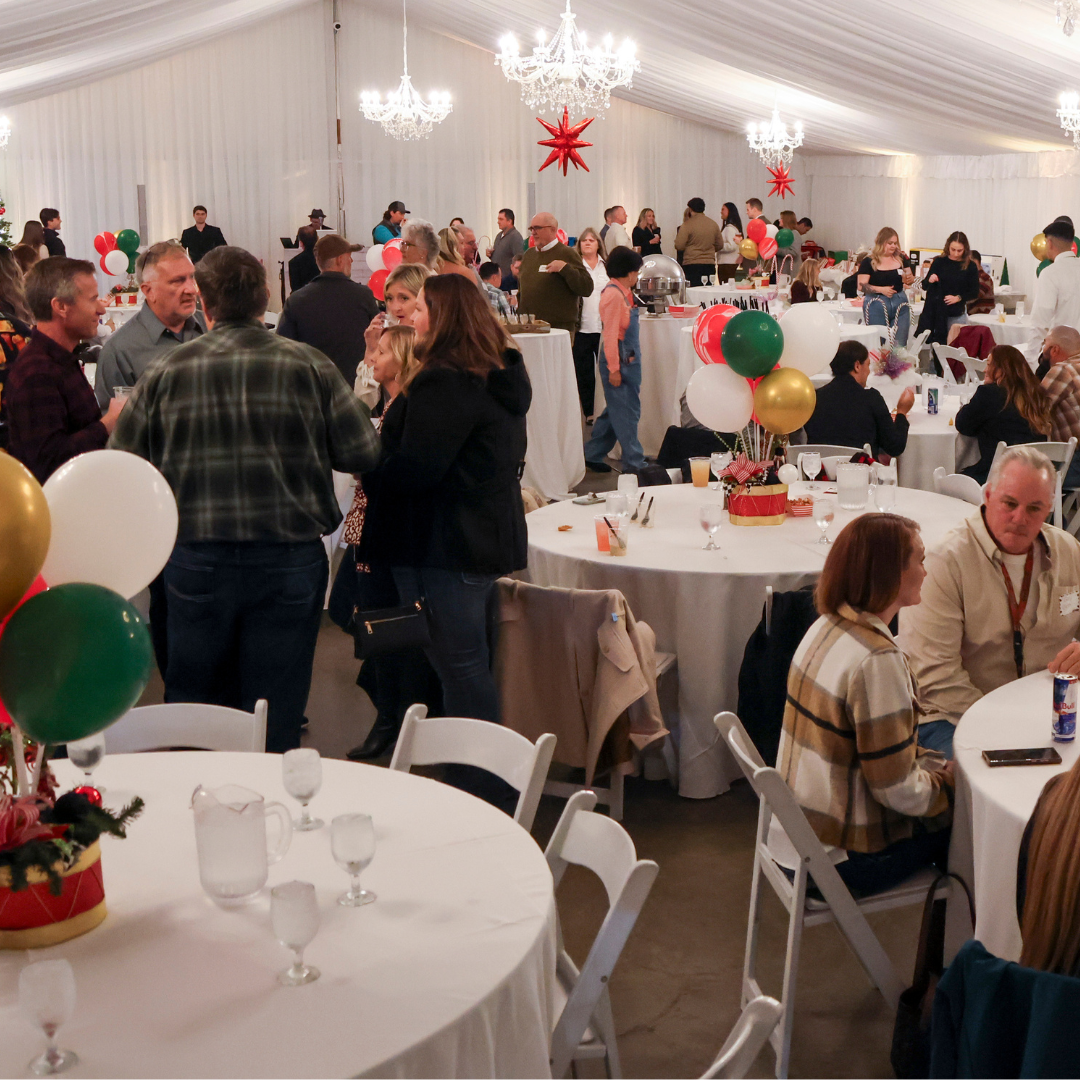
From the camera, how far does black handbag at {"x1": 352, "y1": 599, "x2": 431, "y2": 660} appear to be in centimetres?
345

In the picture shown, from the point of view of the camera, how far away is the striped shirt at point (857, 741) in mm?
2586

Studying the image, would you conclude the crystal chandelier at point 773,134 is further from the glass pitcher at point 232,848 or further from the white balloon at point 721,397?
the glass pitcher at point 232,848

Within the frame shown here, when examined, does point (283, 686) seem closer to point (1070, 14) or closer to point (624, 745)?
point (624, 745)

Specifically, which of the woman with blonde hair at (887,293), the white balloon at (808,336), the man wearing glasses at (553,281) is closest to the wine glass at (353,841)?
the white balloon at (808,336)

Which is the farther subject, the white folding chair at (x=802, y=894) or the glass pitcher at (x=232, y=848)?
the white folding chair at (x=802, y=894)

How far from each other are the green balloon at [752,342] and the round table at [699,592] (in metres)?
0.60

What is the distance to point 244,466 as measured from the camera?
121 inches

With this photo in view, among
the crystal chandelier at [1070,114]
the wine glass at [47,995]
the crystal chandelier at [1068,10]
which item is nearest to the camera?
the wine glass at [47,995]

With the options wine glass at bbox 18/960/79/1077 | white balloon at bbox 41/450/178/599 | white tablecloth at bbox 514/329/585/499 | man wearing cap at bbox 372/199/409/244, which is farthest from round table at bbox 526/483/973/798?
man wearing cap at bbox 372/199/409/244

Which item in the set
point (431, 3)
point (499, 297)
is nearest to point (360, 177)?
point (431, 3)

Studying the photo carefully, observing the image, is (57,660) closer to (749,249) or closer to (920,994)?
(920,994)

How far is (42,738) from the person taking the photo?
5.87 ft

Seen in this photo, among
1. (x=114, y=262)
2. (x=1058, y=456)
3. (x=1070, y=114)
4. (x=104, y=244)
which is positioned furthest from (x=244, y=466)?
(x=104, y=244)

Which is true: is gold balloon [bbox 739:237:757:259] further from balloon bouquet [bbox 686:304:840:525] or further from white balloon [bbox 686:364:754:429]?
white balloon [bbox 686:364:754:429]
